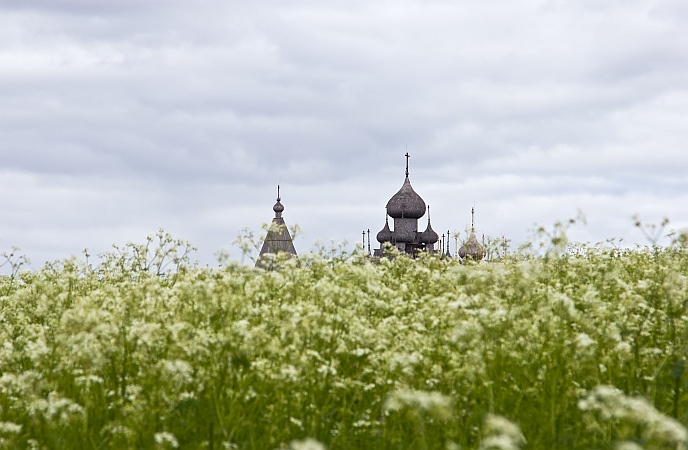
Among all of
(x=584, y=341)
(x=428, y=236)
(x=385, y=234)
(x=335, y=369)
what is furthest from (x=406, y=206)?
(x=584, y=341)

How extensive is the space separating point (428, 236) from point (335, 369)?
68.5m

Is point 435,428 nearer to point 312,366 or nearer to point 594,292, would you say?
point 312,366

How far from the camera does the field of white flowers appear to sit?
27.2ft

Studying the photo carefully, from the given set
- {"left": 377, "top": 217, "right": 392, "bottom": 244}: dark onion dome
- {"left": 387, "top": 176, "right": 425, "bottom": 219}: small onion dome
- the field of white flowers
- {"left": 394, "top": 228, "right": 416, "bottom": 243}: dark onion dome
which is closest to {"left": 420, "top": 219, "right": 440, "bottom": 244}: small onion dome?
{"left": 394, "top": 228, "right": 416, "bottom": 243}: dark onion dome

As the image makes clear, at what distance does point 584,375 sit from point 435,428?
105 inches

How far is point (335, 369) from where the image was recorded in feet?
30.3

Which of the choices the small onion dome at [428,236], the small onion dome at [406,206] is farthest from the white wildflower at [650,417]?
the small onion dome at [428,236]

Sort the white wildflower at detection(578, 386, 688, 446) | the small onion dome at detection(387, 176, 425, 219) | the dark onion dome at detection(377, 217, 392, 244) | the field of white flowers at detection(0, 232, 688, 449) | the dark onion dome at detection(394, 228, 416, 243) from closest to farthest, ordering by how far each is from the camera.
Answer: the white wildflower at detection(578, 386, 688, 446)
the field of white flowers at detection(0, 232, 688, 449)
the dark onion dome at detection(394, 228, 416, 243)
the small onion dome at detection(387, 176, 425, 219)
the dark onion dome at detection(377, 217, 392, 244)

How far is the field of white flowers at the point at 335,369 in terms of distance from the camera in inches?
326

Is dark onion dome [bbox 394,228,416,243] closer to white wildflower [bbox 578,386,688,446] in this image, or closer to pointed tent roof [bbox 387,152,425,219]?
pointed tent roof [bbox 387,152,425,219]

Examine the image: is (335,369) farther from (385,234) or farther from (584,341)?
(385,234)

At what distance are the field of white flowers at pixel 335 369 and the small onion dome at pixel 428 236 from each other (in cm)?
6585

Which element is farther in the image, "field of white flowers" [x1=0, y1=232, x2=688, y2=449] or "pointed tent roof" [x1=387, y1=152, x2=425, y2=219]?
"pointed tent roof" [x1=387, y1=152, x2=425, y2=219]

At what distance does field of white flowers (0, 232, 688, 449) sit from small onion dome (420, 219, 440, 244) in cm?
6585
